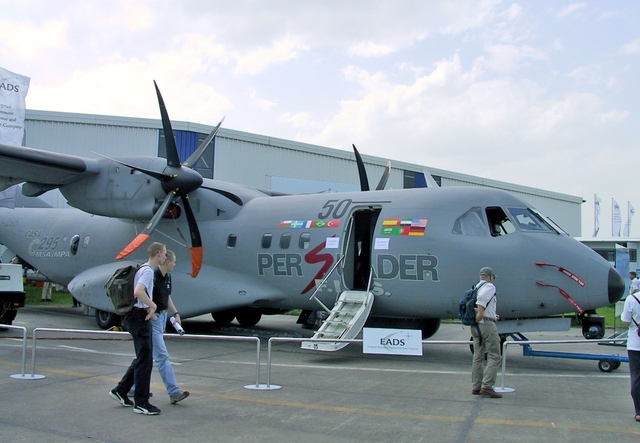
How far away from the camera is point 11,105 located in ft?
66.2

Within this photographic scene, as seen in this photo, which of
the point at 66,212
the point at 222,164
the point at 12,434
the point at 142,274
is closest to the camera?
the point at 12,434

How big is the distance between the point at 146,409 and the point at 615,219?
47619mm

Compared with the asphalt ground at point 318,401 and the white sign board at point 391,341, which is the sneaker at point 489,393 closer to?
the asphalt ground at point 318,401

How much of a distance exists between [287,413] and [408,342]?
2.53m

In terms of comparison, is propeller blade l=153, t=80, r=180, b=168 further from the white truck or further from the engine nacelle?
the white truck

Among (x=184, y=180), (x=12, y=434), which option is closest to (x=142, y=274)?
(x=12, y=434)

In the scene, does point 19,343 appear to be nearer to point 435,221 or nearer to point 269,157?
point 435,221

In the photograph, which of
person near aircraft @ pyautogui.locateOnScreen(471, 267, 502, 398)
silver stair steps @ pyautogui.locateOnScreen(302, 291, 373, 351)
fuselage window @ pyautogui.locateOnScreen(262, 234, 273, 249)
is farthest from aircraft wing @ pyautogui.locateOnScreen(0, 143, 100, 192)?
person near aircraft @ pyautogui.locateOnScreen(471, 267, 502, 398)

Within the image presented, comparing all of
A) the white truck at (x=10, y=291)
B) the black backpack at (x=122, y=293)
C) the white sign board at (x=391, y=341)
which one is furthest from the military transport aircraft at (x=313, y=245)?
the black backpack at (x=122, y=293)

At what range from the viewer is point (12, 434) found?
5824mm

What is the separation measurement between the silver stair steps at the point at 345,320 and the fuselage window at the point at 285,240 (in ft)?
6.38

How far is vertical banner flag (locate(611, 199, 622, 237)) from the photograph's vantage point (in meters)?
47.1

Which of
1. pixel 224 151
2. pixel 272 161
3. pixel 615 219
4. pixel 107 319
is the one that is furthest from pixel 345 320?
pixel 615 219

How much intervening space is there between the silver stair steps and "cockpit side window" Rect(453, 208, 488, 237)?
2.20 metres
